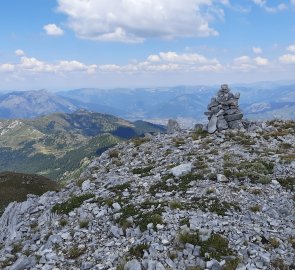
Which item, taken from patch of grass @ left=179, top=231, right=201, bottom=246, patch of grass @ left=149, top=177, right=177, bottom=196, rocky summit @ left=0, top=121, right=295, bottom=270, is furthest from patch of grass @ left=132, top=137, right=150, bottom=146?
patch of grass @ left=179, top=231, right=201, bottom=246

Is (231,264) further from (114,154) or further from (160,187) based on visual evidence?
(114,154)

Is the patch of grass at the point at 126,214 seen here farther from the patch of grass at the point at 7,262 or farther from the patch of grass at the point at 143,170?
the patch of grass at the point at 143,170

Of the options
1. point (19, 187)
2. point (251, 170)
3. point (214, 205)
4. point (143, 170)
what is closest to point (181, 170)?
point (143, 170)

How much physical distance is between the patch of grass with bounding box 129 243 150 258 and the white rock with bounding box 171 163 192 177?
954cm

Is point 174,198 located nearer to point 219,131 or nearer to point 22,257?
point 22,257

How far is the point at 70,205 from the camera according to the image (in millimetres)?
24422

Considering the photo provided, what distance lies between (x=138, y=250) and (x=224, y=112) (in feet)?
90.1

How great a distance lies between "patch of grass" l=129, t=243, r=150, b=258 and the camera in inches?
662

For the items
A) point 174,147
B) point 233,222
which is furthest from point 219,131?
point 233,222

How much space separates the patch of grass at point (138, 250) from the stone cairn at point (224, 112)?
80.5 ft

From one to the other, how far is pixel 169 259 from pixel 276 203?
8.64 metres

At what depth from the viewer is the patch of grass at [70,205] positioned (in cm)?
2402

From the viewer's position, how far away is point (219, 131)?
130ft

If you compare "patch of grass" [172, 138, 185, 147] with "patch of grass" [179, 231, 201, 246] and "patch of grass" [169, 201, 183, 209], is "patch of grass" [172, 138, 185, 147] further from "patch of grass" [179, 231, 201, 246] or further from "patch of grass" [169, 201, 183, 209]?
"patch of grass" [179, 231, 201, 246]
